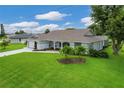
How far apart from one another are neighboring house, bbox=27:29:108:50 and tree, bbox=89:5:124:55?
2.54 metres

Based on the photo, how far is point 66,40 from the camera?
31938 mm

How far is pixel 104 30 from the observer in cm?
2809

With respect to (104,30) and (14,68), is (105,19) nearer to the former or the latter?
(104,30)

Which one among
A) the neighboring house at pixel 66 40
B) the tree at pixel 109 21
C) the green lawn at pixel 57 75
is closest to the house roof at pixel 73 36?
the neighboring house at pixel 66 40

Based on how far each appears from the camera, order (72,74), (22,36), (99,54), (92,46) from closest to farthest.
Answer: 1. (72,74)
2. (99,54)
3. (92,46)
4. (22,36)

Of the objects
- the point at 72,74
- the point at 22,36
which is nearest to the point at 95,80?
the point at 72,74

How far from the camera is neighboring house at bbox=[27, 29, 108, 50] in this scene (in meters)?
30.6

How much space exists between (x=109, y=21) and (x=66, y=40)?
812 cm

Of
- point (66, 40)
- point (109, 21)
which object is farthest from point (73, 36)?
point (109, 21)

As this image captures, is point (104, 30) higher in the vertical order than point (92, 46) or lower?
higher

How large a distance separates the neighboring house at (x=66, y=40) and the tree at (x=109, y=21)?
8.33 ft

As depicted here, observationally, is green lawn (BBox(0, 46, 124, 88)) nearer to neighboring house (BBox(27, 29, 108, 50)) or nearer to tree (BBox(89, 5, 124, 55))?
tree (BBox(89, 5, 124, 55))

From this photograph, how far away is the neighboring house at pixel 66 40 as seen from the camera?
100 feet

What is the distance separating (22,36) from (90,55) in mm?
38530
